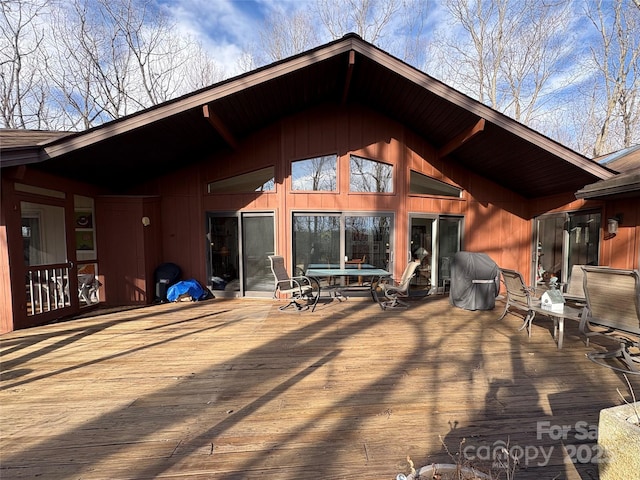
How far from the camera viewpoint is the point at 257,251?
610 cm

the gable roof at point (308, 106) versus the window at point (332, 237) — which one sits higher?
the gable roof at point (308, 106)

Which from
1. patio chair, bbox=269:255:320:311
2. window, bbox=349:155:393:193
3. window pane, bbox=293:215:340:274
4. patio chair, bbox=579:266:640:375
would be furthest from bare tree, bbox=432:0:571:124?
patio chair, bbox=269:255:320:311

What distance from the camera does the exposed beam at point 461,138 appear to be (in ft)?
15.9

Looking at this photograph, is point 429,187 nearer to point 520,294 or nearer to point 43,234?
point 520,294

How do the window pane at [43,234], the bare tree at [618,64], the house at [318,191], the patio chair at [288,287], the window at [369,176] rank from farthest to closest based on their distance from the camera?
the bare tree at [618,64] → the window at [369,176] → the patio chair at [288,287] → the house at [318,191] → the window pane at [43,234]

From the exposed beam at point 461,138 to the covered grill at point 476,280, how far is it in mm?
2207

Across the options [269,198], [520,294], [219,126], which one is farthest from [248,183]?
[520,294]

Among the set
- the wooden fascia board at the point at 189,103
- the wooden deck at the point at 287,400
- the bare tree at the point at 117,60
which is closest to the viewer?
the wooden deck at the point at 287,400

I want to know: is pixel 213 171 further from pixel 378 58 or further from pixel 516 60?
pixel 516 60

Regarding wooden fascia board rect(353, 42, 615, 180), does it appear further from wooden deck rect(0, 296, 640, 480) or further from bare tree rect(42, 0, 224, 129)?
bare tree rect(42, 0, 224, 129)

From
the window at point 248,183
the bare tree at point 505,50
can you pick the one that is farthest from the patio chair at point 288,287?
the bare tree at point 505,50

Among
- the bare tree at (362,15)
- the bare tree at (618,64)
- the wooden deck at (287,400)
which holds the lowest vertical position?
the wooden deck at (287,400)

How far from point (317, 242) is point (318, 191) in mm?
1134

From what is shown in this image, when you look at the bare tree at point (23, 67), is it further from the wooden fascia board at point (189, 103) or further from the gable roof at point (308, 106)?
the wooden fascia board at point (189, 103)
